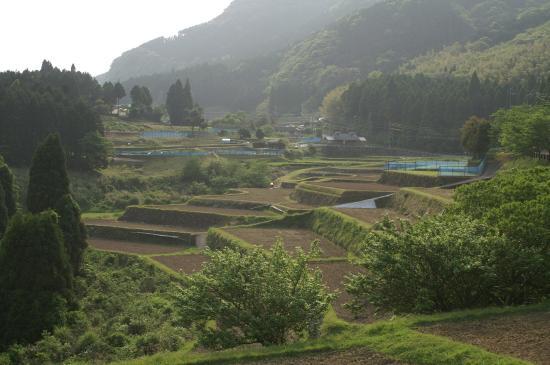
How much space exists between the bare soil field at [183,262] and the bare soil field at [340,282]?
5.94 m

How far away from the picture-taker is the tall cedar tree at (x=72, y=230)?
103ft

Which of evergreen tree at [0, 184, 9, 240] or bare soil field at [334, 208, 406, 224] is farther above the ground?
evergreen tree at [0, 184, 9, 240]

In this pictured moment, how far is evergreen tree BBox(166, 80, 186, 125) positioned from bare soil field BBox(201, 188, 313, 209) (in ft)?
144

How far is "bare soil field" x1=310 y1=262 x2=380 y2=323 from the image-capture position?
21539 millimetres

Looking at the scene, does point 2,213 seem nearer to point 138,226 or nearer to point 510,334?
point 138,226

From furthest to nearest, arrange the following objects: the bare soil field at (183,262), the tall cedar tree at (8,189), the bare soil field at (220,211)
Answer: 1. the bare soil field at (220,211)
2. the tall cedar tree at (8,189)
3. the bare soil field at (183,262)

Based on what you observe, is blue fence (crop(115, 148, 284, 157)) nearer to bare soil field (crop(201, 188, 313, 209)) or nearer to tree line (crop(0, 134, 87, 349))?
bare soil field (crop(201, 188, 313, 209))

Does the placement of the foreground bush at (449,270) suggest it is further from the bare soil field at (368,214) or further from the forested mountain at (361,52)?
the forested mountain at (361,52)

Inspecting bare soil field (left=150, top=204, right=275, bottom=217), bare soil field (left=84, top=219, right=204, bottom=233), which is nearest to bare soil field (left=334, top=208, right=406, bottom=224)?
bare soil field (left=150, top=204, right=275, bottom=217)

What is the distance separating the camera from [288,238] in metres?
36.4

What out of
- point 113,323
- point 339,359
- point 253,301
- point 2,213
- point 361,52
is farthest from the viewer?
point 361,52

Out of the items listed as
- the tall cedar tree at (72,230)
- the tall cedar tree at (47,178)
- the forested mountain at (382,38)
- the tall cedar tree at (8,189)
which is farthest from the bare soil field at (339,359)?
the forested mountain at (382,38)

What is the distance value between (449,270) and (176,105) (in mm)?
82937

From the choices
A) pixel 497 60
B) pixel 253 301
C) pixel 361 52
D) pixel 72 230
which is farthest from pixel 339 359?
pixel 361 52
